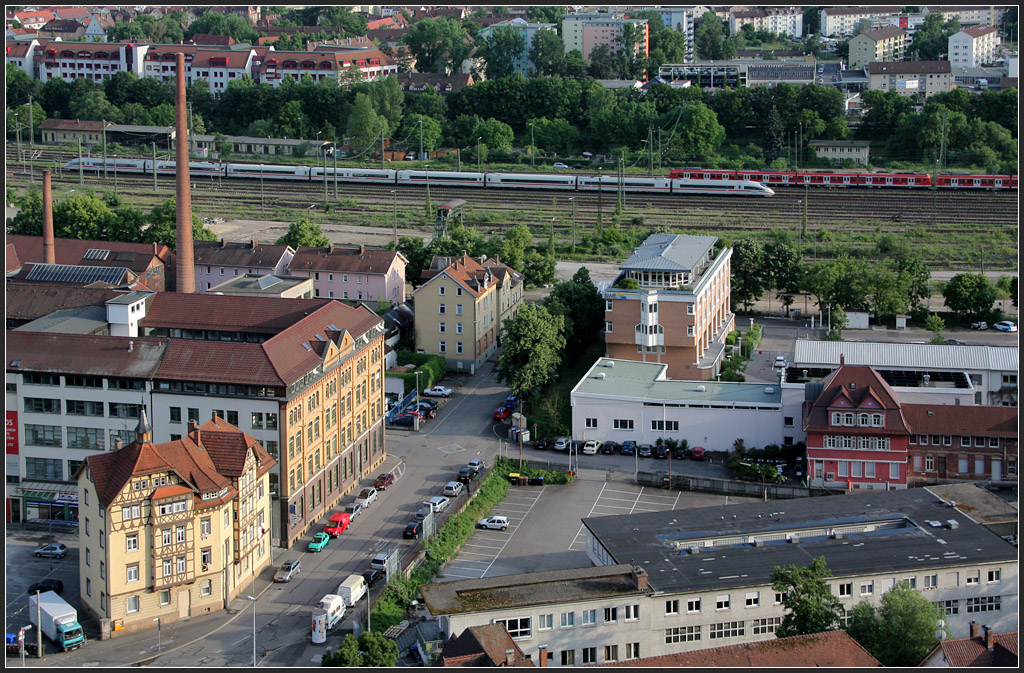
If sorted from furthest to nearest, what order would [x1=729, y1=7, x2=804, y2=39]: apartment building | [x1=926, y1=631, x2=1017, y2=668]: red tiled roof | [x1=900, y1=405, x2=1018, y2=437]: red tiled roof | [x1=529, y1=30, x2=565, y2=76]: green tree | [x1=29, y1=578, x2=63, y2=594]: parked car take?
[x1=729, y1=7, x2=804, y2=39]: apartment building → [x1=529, y1=30, x2=565, y2=76]: green tree → [x1=900, y1=405, x2=1018, y2=437]: red tiled roof → [x1=29, y1=578, x2=63, y2=594]: parked car → [x1=926, y1=631, x2=1017, y2=668]: red tiled roof

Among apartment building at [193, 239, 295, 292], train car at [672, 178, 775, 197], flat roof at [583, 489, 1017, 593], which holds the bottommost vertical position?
flat roof at [583, 489, 1017, 593]

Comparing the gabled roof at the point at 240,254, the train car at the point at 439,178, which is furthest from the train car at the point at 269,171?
the gabled roof at the point at 240,254

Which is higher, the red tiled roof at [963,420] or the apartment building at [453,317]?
the apartment building at [453,317]

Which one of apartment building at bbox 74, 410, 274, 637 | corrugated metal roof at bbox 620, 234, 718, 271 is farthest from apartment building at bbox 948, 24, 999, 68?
apartment building at bbox 74, 410, 274, 637

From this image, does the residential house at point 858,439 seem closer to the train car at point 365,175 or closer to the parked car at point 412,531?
the parked car at point 412,531

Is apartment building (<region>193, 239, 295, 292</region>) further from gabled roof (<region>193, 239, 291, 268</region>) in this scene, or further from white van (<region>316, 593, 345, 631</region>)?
white van (<region>316, 593, 345, 631</region>)

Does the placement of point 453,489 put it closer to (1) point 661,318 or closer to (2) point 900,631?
(1) point 661,318
